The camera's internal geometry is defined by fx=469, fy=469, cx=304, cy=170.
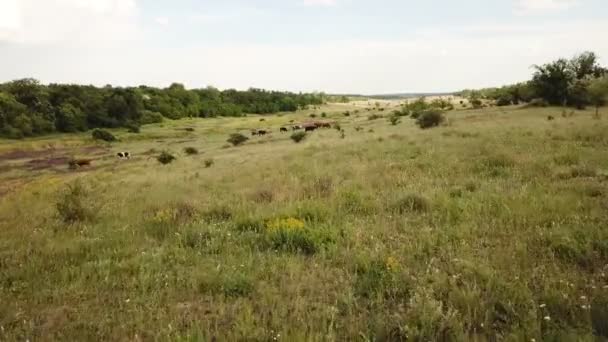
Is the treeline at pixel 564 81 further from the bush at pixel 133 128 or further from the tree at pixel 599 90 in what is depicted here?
the bush at pixel 133 128

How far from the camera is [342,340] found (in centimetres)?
418

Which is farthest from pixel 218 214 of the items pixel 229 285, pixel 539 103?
pixel 539 103

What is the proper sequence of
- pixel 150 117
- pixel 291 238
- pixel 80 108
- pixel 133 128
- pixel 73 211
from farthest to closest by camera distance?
pixel 150 117, pixel 80 108, pixel 133 128, pixel 73 211, pixel 291 238

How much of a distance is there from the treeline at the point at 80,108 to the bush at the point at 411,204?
79617mm

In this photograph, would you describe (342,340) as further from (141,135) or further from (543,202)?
(141,135)

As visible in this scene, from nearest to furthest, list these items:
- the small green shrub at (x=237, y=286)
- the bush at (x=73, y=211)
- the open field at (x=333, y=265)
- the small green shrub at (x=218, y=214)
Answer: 1. the open field at (x=333, y=265)
2. the small green shrub at (x=237, y=286)
3. the small green shrub at (x=218, y=214)
4. the bush at (x=73, y=211)

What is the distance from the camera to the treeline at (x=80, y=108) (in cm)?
7712

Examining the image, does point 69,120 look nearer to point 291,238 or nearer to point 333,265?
point 291,238

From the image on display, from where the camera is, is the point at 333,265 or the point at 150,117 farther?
the point at 150,117

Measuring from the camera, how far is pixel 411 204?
8922 mm

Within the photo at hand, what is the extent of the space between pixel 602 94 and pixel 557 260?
38.7 metres

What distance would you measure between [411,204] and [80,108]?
298 feet

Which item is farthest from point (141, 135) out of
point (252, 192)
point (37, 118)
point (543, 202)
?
point (543, 202)

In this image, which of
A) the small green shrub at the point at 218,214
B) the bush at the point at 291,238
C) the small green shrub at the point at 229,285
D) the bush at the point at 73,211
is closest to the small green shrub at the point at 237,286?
the small green shrub at the point at 229,285
